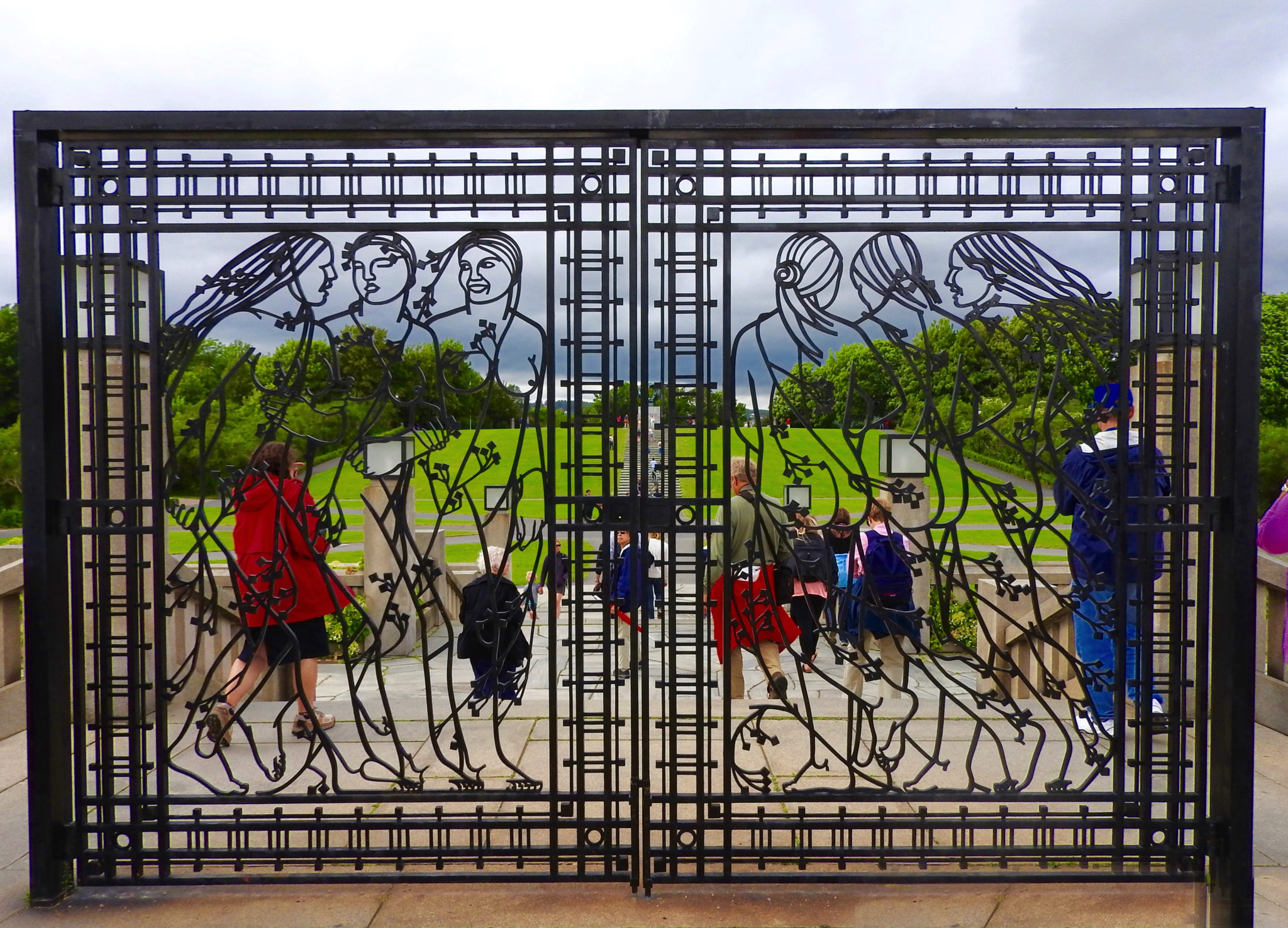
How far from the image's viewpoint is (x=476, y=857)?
11.2ft

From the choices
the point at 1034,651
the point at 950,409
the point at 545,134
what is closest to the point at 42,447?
the point at 545,134

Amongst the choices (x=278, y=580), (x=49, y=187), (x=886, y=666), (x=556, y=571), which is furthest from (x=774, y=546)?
(x=886, y=666)

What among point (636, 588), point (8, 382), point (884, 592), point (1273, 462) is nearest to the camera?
point (636, 588)

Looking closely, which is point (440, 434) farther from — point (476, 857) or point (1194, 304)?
point (1194, 304)

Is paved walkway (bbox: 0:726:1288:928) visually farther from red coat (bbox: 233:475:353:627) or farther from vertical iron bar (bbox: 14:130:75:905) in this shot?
red coat (bbox: 233:475:353:627)

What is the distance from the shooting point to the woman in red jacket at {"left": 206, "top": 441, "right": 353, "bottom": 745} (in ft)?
11.3

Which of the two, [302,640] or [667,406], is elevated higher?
[667,406]

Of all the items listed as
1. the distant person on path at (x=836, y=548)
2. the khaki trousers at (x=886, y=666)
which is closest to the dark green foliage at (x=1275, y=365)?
the khaki trousers at (x=886, y=666)

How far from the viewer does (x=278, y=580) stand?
3680 mm

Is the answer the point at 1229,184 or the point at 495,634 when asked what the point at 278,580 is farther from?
the point at 1229,184

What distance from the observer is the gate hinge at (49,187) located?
3199 millimetres

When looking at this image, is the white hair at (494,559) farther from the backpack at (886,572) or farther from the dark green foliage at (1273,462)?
the dark green foliage at (1273,462)

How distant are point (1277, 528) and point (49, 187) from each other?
5233 millimetres

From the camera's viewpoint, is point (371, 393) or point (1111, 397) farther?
point (1111, 397)
